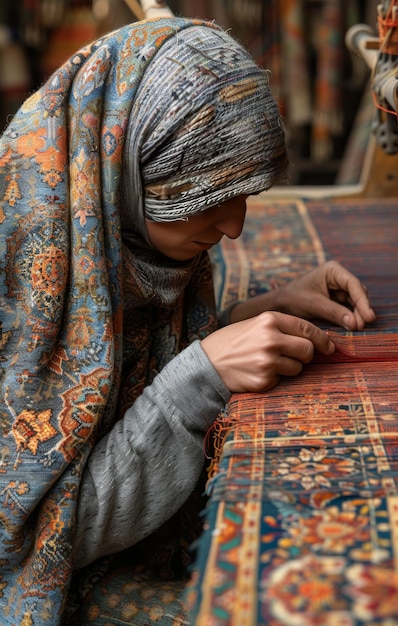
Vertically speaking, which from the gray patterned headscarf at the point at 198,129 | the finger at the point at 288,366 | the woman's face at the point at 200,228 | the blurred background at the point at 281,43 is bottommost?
the blurred background at the point at 281,43

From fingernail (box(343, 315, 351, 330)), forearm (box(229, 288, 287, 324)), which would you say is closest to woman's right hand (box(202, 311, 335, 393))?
fingernail (box(343, 315, 351, 330))

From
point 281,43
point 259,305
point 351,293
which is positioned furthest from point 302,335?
point 281,43

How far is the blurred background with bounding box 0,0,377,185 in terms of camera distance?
4.83m

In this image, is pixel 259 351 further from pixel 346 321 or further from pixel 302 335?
pixel 346 321

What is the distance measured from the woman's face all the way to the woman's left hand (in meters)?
0.33

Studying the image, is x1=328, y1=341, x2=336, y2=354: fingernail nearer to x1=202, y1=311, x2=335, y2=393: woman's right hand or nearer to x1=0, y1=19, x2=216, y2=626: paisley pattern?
x1=202, y1=311, x2=335, y2=393: woman's right hand

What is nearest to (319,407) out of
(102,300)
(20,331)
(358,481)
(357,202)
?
(358,481)

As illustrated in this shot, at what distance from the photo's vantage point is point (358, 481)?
1.09 meters

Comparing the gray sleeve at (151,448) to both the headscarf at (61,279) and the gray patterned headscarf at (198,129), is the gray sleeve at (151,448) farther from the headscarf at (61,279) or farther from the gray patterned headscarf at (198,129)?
the gray patterned headscarf at (198,129)

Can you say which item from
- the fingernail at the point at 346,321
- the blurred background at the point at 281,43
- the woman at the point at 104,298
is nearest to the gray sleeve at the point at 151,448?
the woman at the point at 104,298

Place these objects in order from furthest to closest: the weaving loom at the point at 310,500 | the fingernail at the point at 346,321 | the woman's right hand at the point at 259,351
Result: the fingernail at the point at 346,321 → the woman's right hand at the point at 259,351 → the weaving loom at the point at 310,500

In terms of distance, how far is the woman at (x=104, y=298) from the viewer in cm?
142

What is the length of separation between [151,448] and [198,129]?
1.73 ft

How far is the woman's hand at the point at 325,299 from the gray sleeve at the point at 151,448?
43cm
